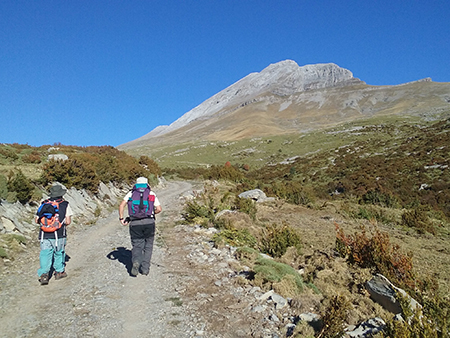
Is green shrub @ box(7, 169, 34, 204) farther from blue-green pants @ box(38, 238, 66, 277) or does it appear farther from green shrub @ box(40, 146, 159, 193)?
blue-green pants @ box(38, 238, 66, 277)

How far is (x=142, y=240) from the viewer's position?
6.35m

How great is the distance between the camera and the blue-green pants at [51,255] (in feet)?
18.7

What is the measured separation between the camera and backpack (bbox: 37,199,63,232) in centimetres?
578

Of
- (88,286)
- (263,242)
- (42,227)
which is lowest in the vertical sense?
(263,242)

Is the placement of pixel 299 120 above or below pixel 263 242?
→ above

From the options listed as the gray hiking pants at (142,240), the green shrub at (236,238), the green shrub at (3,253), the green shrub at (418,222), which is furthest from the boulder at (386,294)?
the green shrub at (418,222)

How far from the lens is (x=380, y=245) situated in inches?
269

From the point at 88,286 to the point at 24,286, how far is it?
1194 millimetres

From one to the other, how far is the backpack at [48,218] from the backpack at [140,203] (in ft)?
4.76

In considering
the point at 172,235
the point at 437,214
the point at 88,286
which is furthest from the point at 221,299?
the point at 437,214

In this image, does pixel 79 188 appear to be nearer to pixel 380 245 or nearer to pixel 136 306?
pixel 136 306

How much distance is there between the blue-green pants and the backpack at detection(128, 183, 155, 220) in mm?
1554

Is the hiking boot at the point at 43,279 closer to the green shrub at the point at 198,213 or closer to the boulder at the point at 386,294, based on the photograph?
the boulder at the point at 386,294

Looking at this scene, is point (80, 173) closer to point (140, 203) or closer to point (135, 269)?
point (140, 203)
